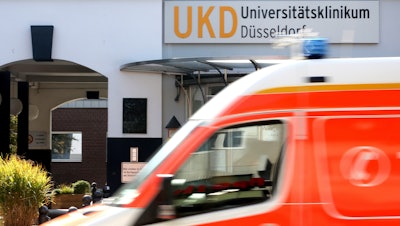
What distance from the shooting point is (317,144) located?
212 inches

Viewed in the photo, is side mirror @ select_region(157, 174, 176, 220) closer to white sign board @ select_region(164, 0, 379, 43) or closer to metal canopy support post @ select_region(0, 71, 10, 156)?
white sign board @ select_region(164, 0, 379, 43)

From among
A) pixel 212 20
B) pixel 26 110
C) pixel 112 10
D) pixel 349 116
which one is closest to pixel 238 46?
pixel 212 20

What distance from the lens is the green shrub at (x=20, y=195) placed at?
40.7ft

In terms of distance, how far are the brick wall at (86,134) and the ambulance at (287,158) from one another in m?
31.3

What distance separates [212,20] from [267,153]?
11451mm

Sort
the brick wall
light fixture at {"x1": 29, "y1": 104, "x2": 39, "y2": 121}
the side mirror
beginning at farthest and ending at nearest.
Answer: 1. the brick wall
2. light fixture at {"x1": 29, "y1": 104, "x2": 39, "y2": 121}
3. the side mirror

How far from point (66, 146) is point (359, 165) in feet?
108

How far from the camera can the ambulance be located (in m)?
5.30

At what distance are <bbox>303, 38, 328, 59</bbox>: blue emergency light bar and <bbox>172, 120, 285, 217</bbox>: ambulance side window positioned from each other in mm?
669

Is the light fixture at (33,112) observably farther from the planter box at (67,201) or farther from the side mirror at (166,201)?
the side mirror at (166,201)

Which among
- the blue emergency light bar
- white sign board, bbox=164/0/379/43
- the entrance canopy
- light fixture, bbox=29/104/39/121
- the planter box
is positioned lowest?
the planter box

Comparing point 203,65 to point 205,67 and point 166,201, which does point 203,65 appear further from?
point 166,201

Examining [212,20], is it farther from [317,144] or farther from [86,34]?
[317,144]

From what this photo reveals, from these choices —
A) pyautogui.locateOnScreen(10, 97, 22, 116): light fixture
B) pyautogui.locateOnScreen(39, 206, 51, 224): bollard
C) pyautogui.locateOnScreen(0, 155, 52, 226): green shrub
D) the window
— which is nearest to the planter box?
pyautogui.locateOnScreen(10, 97, 22, 116): light fixture
